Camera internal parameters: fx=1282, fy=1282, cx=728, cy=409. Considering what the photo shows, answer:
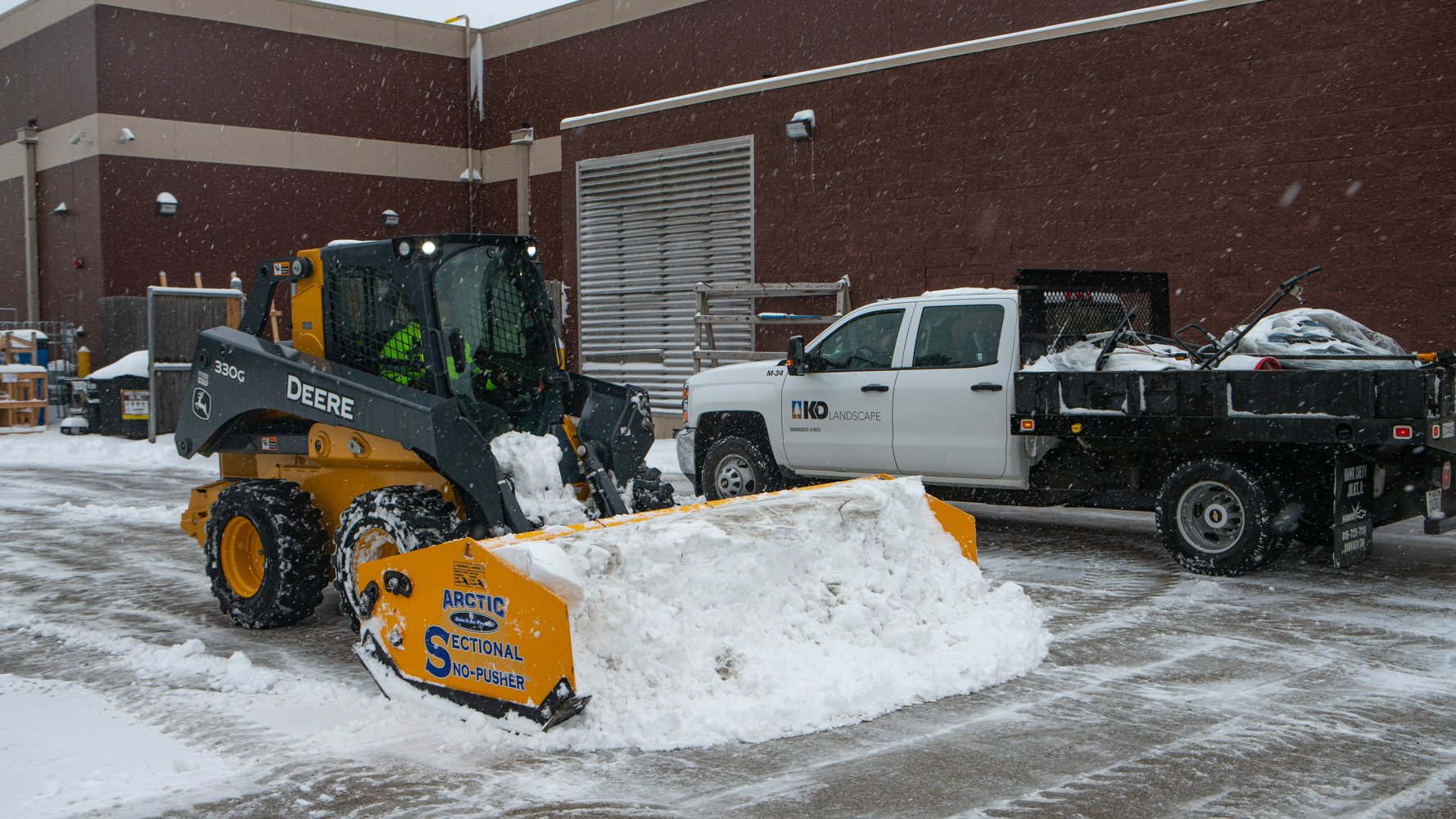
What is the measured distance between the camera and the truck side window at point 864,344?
1059 cm

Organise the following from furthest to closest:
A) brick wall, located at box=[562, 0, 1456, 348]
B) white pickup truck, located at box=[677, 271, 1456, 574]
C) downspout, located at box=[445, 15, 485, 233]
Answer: downspout, located at box=[445, 15, 485, 233] → brick wall, located at box=[562, 0, 1456, 348] → white pickup truck, located at box=[677, 271, 1456, 574]

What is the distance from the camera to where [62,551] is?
→ 10.6 metres

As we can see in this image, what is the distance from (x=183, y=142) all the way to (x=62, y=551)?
1768 centimetres

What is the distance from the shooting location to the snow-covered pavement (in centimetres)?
466

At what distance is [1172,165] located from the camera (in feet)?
48.1

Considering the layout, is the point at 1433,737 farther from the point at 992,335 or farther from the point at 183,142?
the point at 183,142

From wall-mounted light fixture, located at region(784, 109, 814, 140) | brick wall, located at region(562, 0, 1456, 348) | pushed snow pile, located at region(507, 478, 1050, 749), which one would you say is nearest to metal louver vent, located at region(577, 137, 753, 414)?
brick wall, located at region(562, 0, 1456, 348)

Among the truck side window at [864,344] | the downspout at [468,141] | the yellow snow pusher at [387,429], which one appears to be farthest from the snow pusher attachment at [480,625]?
the downspout at [468,141]

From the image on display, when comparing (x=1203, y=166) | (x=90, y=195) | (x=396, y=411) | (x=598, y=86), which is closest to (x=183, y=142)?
(x=90, y=195)

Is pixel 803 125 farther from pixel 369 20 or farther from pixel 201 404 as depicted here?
pixel 369 20

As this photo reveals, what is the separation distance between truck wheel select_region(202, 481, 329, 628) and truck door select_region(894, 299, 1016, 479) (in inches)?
187

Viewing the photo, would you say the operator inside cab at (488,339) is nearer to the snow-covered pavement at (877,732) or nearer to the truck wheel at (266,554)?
the truck wheel at (266,554)

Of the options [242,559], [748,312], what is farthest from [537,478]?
[748,312]

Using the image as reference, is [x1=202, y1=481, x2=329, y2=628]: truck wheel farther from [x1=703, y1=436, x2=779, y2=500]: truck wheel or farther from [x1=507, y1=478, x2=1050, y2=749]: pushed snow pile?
[x1=703, y1=436, x2=779, y2=500]: truck wheel
